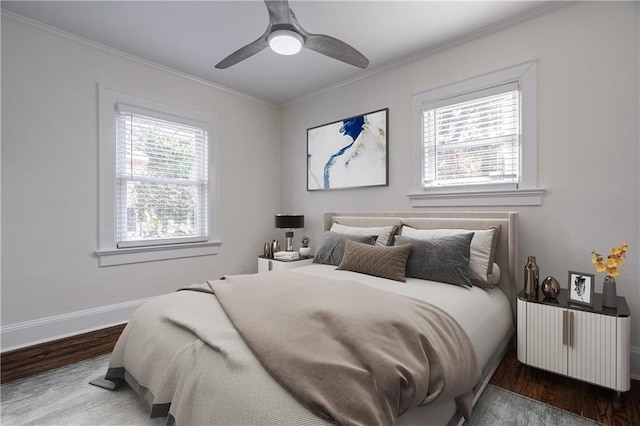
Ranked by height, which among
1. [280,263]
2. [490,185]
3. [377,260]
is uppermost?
[490,185]

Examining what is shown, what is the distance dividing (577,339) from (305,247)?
282 cm

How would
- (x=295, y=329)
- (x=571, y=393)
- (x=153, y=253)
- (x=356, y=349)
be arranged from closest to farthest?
(x=356, y=349)
(x=295, y=329)
(x=571, y=393)
(x=153, y=253)

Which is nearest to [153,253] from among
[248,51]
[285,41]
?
[248,51]

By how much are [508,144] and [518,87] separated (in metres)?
0.48

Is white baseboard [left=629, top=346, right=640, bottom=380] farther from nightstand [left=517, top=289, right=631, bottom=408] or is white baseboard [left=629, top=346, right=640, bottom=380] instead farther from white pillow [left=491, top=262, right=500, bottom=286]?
white pillow [left=491, top=262, right=500, bottom=286]

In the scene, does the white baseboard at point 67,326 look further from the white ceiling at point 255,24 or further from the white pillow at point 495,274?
the white ceiling at point 255,24

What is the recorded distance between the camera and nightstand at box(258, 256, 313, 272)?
12.1ft

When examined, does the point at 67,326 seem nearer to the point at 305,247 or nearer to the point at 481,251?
the point at 305,247

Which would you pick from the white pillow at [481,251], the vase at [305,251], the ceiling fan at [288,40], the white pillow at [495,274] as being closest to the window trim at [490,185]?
the white pillow at [481,251]

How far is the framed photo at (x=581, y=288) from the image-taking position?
1.93m

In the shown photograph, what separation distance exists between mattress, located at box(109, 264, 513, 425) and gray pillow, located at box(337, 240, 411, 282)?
114 millimetres

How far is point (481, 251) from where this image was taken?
2408 mm

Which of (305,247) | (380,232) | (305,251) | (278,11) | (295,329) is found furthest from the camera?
(305,247)

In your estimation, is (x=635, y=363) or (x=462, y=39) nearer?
(x=635, y=363)
